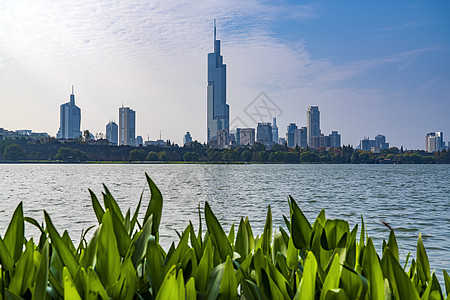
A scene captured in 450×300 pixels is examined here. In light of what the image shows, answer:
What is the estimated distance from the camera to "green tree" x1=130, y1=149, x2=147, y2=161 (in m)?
114

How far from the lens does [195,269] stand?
131 cm

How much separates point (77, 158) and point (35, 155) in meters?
13.7

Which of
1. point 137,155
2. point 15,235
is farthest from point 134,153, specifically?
point 15,235

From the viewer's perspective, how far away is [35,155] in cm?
11900

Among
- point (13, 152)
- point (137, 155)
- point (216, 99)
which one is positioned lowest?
point (137, 155)

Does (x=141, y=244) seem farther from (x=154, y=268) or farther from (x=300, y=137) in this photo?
(x=300, y=137)

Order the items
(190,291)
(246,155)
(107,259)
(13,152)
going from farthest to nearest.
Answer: (246,155)
(13,152)
(107,259)
(190,291)

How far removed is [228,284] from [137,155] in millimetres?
115657

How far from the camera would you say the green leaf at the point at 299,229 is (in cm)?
149

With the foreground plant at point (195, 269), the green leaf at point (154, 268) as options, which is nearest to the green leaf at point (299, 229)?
the foreground plant at point (195, 269)

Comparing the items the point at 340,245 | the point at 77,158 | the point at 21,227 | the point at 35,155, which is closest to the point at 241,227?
the point at 340,245

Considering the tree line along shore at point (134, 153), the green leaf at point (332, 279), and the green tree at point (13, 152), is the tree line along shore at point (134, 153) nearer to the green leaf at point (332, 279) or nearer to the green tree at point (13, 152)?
the green tree at point (13, 152)

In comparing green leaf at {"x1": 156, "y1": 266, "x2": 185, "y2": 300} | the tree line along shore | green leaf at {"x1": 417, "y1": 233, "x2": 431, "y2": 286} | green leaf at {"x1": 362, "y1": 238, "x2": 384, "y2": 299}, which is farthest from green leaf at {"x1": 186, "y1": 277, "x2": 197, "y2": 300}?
the tree line along shore

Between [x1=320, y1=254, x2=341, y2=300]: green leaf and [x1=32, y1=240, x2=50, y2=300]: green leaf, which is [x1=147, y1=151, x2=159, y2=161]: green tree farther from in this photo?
[x1=320, y1=254, x2=341, y2=300]: green leaf
